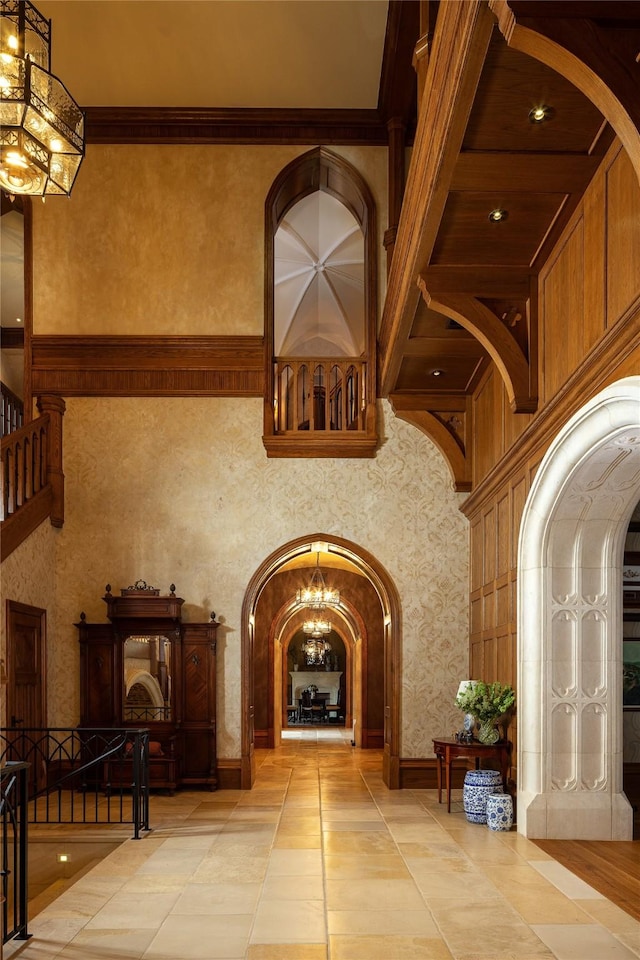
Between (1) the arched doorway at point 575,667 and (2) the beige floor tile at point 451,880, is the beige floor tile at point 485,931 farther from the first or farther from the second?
(1) the arched doorway at point 575,667

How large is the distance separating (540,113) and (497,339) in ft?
9.28

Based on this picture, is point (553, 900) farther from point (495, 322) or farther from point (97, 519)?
point (97, 519)

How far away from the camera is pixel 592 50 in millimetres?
4508

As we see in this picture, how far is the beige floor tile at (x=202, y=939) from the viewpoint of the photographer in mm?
5184

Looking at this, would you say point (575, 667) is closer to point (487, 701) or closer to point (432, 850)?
point (487, 701)

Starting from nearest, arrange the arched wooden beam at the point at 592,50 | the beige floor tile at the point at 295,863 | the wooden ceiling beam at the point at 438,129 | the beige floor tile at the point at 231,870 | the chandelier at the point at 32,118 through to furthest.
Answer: the arched wooden beam at the point at 592,50 < the wooden ceiling beam at the point at 438,129 < the chandelier at the point at 32,118 < the beige floor tile at the point at 231,870 < the beige floor tile at the point at 295,863

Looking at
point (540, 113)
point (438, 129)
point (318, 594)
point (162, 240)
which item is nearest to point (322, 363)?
point (162, 240)

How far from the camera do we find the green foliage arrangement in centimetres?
905

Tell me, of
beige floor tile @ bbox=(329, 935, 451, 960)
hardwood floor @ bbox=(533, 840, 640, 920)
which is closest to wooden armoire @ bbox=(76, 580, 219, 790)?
hardwood floor @ bbox=(533, 840, 640, 920)

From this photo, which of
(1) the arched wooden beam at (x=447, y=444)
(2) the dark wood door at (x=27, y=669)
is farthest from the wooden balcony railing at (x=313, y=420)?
(2) the dark wood door at (x=27, y=669)

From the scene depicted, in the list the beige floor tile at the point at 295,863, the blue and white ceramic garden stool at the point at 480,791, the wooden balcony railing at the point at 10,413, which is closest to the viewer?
the beige floor tile at the point at 295,863

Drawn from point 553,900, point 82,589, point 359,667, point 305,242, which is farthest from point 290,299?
point 553,900

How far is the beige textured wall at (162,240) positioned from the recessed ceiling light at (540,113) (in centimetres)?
733

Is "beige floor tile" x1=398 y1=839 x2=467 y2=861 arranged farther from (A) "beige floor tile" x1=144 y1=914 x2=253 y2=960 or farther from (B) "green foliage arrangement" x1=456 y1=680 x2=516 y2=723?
(A) "beige floor tile" x1=144 y1=914 x2=253 y2=960
